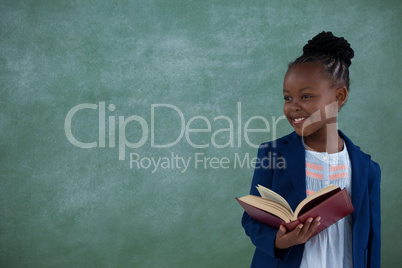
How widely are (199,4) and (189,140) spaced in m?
0.78

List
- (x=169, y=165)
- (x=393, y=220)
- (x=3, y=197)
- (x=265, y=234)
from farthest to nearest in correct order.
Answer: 1. (x=393, y=220)
2. (x=169, y=165)
3. (x=3, y=197)
4. (x=265, y=234)

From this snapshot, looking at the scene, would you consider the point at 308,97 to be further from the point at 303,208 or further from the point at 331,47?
the point at 303,208

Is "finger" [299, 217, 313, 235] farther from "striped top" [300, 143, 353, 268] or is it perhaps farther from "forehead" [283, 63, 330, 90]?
"forehead" [283, 63, 330, 90]

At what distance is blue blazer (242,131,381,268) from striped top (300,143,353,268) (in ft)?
0.10

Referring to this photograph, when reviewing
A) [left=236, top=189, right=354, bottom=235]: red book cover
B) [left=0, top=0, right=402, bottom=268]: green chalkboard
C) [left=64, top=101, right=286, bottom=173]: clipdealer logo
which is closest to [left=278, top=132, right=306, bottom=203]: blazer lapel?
[left=236, top=189, right=354, bottom=235]: red book cover

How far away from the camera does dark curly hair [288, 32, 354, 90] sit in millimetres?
1171

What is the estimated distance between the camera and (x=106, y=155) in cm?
223

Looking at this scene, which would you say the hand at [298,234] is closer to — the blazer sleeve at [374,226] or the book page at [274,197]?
the book page at [274,197]

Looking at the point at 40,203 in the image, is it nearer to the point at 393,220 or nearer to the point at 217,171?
the point at 217,171

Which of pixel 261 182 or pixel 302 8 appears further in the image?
pixel 302 8

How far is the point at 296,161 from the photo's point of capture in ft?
3.96

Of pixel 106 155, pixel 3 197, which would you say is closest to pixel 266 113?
pixel 106 155

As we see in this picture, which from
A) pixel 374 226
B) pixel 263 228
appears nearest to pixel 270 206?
pixel 263 228

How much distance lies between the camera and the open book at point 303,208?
1.02 m
